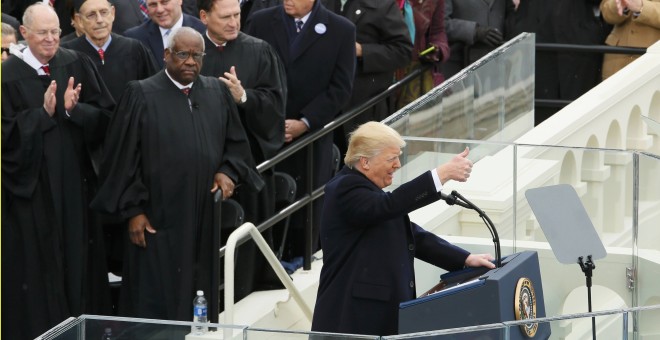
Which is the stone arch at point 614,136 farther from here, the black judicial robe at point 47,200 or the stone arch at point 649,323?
the stone arch at point 649,323

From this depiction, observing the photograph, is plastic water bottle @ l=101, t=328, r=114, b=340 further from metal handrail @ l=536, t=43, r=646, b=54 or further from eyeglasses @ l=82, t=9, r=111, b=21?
metal handrail @ l=536, t=43, r=646, b=54

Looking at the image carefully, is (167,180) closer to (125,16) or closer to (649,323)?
(125,16)

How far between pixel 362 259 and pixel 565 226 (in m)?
0.96

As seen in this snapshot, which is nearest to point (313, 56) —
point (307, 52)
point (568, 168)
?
point (307, 52)

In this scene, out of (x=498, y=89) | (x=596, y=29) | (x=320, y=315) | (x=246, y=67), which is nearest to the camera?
(x=320, y=315)

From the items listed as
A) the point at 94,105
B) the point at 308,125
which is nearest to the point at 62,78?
the point at 94,105

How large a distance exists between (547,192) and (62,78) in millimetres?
3171

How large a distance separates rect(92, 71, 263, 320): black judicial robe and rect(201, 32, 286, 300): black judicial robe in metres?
0.53

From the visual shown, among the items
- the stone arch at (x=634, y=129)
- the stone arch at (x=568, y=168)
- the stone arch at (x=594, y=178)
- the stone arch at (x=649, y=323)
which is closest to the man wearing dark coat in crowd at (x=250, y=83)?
the stone arch at (x=568, y=168)

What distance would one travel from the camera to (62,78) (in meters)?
9.58

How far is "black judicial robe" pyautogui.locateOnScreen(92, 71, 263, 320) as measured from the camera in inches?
366

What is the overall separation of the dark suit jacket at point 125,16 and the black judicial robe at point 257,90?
108 centimetres

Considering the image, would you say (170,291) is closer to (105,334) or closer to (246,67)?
(246,67)

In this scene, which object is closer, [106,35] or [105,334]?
[105,334]
